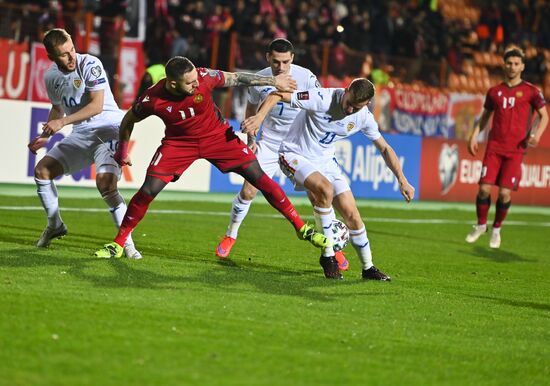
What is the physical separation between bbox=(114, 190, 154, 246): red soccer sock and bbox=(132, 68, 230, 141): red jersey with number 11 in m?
0.60

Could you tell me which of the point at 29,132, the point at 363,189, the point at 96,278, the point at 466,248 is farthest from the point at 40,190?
the point at 363,189

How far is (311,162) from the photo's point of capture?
10.5 meters

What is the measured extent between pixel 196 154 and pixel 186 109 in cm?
50

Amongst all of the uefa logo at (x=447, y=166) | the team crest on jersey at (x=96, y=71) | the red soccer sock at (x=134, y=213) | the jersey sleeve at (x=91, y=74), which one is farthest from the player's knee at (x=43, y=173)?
the uefa logo at (x=447, y=166)

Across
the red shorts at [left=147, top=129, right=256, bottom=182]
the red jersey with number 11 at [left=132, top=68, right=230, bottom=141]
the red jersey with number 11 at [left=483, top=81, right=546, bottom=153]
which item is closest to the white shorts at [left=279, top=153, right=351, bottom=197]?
the red shorts at [left=147, top=129, right=256, bottom=182]

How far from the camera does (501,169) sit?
1569 centimetres

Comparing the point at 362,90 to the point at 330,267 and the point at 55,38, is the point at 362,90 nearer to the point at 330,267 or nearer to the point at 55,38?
the point at 330,267

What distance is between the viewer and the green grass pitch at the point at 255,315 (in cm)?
614

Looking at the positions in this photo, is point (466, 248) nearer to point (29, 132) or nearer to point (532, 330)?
point (532, 330)

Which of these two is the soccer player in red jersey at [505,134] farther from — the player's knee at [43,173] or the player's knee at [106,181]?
the player's knee at [43,173]

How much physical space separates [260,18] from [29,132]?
25.8 feet

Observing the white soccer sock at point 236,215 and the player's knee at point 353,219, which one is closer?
the player's knee at point 353,219

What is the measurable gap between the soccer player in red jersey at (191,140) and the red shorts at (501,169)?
6074 millimetres

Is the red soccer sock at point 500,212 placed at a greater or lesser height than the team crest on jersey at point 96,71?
lesser
